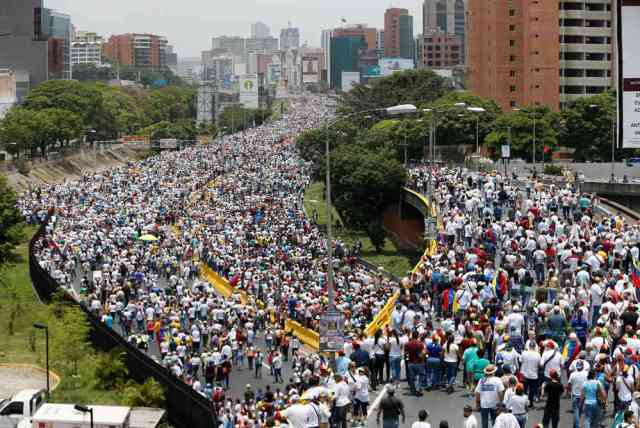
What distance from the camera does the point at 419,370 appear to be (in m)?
21.8

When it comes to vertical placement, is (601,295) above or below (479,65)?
below

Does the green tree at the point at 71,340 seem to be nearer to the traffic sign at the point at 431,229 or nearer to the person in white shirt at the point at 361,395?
the traffic sign at the point at 431,229

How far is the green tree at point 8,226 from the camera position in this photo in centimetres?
5516

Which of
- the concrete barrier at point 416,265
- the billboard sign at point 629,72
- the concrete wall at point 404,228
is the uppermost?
the billboard sign at point 629,72

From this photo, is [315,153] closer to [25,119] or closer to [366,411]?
[25,119]

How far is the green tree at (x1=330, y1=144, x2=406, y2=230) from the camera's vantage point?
72375 millimetres

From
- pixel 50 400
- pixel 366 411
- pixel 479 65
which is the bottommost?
pixel 50 400

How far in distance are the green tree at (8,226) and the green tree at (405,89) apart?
77490mm

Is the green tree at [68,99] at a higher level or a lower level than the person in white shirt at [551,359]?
higher

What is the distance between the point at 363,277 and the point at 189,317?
27.5 feet

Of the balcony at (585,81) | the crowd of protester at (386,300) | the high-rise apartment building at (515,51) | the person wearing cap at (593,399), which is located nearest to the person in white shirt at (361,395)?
the crowd of protester at (386,300)

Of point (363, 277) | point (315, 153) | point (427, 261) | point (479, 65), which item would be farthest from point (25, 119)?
point (427, 261)

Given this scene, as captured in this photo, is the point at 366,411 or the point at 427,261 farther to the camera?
the point at 427,261

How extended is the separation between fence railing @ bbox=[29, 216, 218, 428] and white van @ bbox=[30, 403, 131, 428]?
118 centimetres
